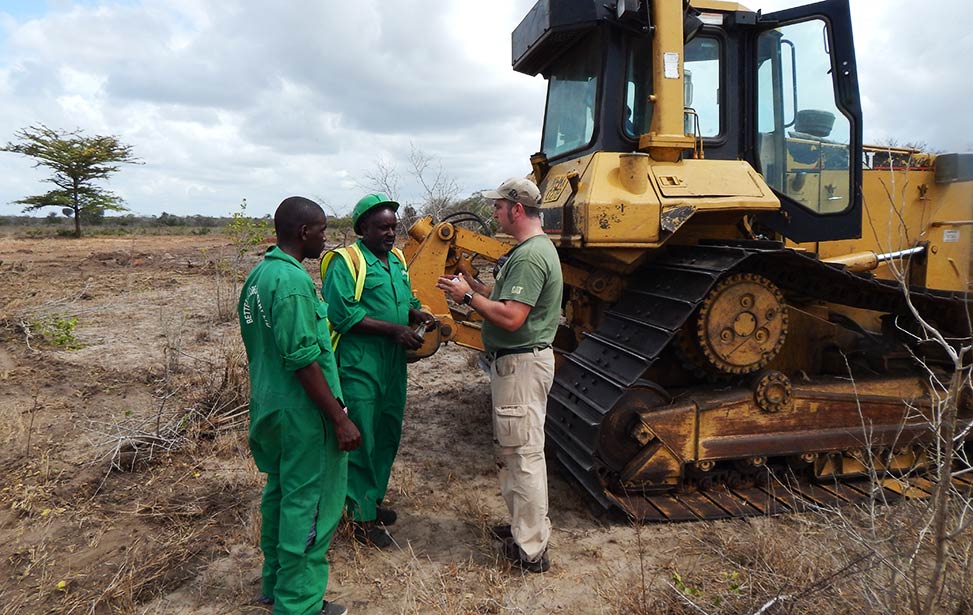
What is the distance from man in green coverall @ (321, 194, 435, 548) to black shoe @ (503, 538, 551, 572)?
0.69 meters

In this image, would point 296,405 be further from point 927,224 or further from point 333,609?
point 927,224

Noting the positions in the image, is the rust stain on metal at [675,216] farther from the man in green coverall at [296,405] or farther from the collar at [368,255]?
the man in green coverall at [296,405]

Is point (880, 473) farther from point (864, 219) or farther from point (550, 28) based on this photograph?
point (550, 28)

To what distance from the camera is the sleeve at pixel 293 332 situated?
2.44 metres

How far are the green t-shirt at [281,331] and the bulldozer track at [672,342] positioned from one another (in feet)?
5.73

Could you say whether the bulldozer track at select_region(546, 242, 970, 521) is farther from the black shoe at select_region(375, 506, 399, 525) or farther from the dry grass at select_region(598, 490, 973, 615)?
the black shoe at select_region(375, 506, 399, 525)

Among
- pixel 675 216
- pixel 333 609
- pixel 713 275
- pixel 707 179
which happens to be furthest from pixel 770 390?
pixel 333 609

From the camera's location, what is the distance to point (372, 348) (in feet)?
11.4

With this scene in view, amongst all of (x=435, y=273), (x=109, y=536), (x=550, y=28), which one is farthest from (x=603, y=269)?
(x=109, y=536)

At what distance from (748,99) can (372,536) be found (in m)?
3.74

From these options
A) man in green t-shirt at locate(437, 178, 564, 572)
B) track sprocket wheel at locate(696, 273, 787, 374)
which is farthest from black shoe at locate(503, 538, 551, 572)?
track sprocket wheel at locate(696, 273, 787, 374)

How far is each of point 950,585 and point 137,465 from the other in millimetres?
4571

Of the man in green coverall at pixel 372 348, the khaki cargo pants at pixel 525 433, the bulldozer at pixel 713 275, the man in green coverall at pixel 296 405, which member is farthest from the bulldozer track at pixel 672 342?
the man in green coverall at pixel 296 405

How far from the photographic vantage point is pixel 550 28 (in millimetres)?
4277
